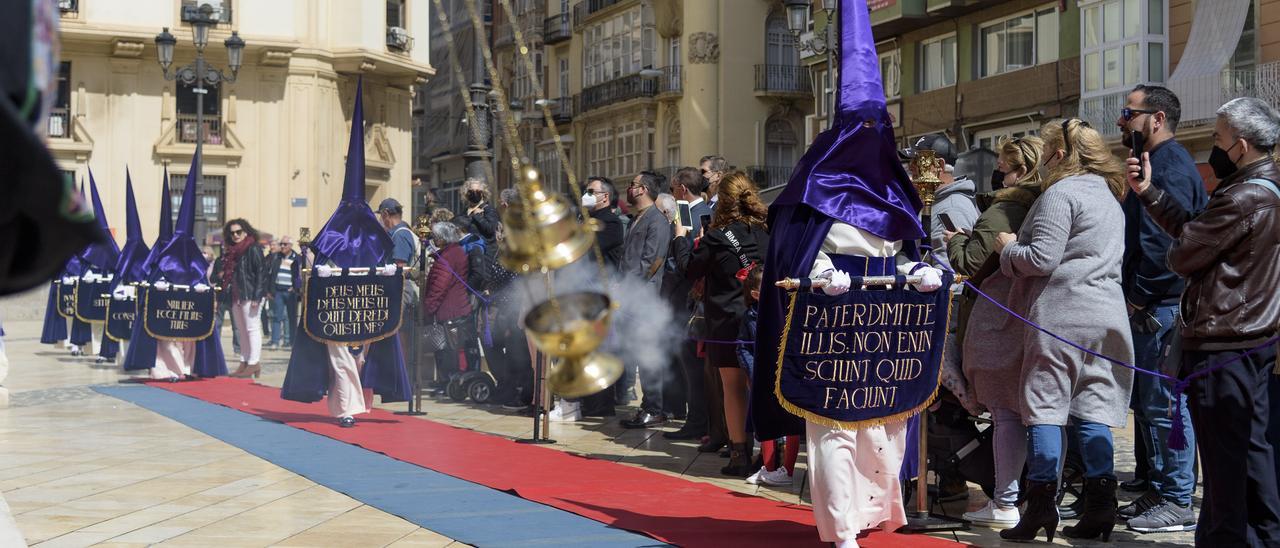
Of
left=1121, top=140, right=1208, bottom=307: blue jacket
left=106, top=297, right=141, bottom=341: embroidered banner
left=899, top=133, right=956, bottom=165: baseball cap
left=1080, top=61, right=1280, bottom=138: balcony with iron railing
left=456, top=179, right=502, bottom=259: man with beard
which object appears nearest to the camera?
left=1121, top=140, right=1208, bottom=307: blue jacket

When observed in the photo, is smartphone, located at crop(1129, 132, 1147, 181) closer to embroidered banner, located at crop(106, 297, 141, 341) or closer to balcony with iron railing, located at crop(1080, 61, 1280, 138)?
embroidered banner, located at crop(106, 297, 141, 341)

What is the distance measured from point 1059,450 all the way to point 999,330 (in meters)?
0.68

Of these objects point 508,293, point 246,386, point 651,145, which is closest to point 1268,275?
point 508,293

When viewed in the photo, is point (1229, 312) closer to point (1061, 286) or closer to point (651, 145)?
point (1061, 286)

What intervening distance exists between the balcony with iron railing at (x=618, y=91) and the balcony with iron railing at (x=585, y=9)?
2.74 meters

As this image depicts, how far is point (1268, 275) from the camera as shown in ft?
19.3

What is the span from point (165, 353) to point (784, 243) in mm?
12696

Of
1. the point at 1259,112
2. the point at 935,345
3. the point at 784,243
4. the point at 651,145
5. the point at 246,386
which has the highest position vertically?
the point at 651,145

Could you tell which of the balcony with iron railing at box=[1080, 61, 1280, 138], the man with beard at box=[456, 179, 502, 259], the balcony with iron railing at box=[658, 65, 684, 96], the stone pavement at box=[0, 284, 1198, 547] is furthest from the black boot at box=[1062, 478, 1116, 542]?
the balcony with iron railing at box=[658, 65, 684, 96]

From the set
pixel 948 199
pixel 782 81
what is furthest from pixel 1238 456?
pixel 782 81

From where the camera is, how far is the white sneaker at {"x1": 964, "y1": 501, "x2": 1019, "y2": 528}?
288 inches

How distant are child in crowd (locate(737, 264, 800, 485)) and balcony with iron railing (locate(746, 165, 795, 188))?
37.7m

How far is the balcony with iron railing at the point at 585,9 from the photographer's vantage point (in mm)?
54938

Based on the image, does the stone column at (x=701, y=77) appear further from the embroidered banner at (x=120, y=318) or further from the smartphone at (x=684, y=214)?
the smartphone at (x=684, y=214)
